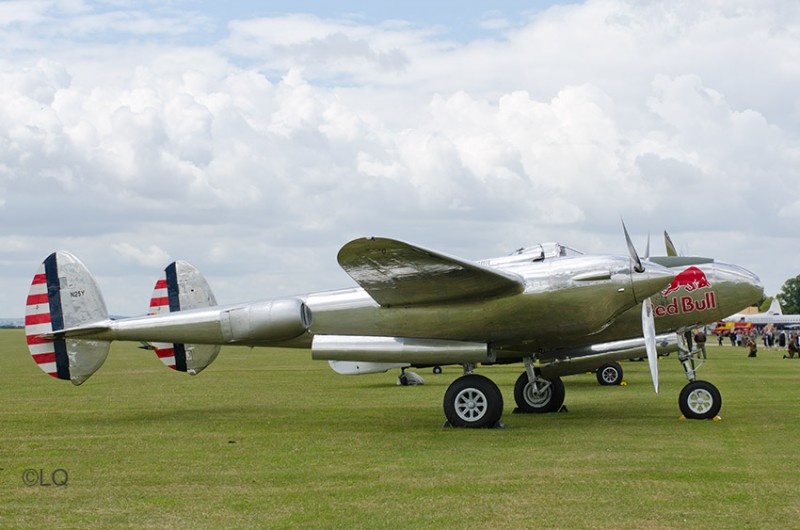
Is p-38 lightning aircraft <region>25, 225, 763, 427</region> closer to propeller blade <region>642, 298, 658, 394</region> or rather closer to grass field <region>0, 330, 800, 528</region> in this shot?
propeller blade <region>642, 298, 658, 394</region>

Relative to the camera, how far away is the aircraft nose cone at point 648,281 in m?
12.9

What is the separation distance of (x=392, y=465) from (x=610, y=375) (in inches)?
569

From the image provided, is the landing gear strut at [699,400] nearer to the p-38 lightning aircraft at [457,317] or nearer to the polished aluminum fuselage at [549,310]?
the p-38 lightning aircraft at [457,317]

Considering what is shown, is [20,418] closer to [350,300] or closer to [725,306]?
[350,300]

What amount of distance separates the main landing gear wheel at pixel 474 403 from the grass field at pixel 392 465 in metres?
0.34

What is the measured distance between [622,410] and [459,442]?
541cm

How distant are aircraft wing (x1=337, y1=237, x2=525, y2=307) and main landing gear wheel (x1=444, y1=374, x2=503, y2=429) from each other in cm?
127

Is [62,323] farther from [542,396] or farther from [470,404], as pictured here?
[542,396]

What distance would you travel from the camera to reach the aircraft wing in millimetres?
11938

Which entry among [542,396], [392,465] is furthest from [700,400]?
[392,465]

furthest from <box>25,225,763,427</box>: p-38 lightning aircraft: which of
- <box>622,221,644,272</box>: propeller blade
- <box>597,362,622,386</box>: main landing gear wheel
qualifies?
<box>597,362,622,386</box>: main landing gear wheel

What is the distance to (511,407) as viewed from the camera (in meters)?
17.7

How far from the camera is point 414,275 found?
12.7 m

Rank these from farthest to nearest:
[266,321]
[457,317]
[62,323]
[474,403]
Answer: [62,323]
[266,321]
[474,403]
[457,317]
